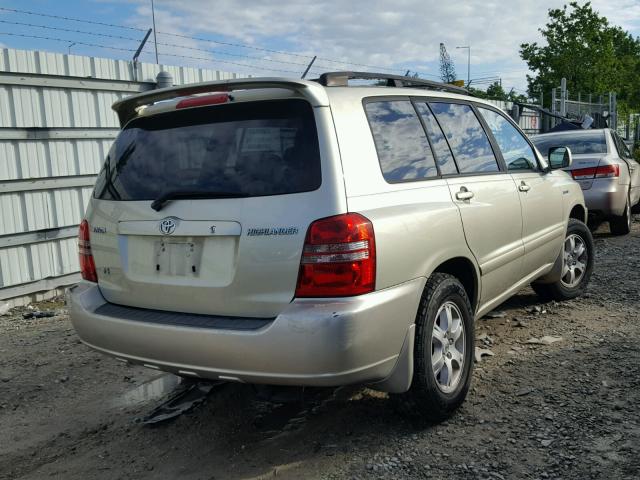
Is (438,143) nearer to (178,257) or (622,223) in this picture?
(178,257)

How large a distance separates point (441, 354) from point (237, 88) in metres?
1.76

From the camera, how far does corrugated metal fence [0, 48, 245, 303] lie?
630cm

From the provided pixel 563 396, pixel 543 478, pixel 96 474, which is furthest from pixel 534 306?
pixel 96 474

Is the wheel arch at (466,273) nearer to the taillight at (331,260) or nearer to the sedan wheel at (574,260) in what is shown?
the taillight at (331,260)

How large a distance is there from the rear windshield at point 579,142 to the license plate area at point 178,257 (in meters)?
7.33

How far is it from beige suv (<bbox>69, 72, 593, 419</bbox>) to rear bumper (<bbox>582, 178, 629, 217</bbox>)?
5.62 meters

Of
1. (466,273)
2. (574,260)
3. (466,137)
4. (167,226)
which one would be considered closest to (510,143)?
(466,137)

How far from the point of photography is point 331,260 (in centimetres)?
260

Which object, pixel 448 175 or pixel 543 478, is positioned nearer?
pixel 543 478

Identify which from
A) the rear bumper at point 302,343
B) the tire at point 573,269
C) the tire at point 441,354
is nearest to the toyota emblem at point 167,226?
the rear bumper at point 302,343

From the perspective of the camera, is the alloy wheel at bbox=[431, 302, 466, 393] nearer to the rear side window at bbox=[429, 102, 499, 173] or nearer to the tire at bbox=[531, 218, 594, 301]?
the rear side window at bbox=[429, 102, 499, 173]

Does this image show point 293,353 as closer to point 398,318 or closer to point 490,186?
point 398,318

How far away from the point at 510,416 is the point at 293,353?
60.1 inches

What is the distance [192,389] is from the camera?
400 centimetres
